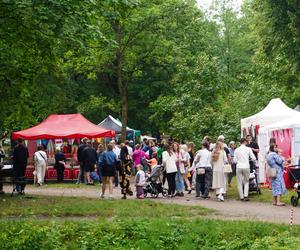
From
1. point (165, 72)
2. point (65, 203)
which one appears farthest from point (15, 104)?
point (165, 72)

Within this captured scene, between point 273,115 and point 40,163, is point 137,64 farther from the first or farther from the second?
point 273,115

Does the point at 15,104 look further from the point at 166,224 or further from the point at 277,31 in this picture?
the point at 277,31

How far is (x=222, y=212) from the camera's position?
55.9ft

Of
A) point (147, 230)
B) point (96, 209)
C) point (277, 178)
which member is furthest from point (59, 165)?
A: point (147, 230)

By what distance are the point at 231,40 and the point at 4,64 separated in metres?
52.1

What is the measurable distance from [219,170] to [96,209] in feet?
17.1

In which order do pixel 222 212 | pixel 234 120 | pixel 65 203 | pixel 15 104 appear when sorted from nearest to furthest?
1. pixel 222 212
2. pixel 65 203
3. pixel 15 104
4. pixel 234 120

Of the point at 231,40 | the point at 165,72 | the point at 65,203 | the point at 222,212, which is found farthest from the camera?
the point at 231,40

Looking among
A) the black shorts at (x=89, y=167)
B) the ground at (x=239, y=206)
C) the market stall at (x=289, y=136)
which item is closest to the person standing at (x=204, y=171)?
the ground at (x=239, y=206)

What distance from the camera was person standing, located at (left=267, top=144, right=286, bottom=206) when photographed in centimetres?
1842

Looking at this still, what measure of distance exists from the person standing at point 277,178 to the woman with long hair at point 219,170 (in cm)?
207

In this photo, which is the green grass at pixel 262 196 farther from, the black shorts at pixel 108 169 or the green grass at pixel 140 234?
the green grass at pixel 140 234

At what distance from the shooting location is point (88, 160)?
1095 inches

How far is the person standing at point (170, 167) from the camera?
2139cm
